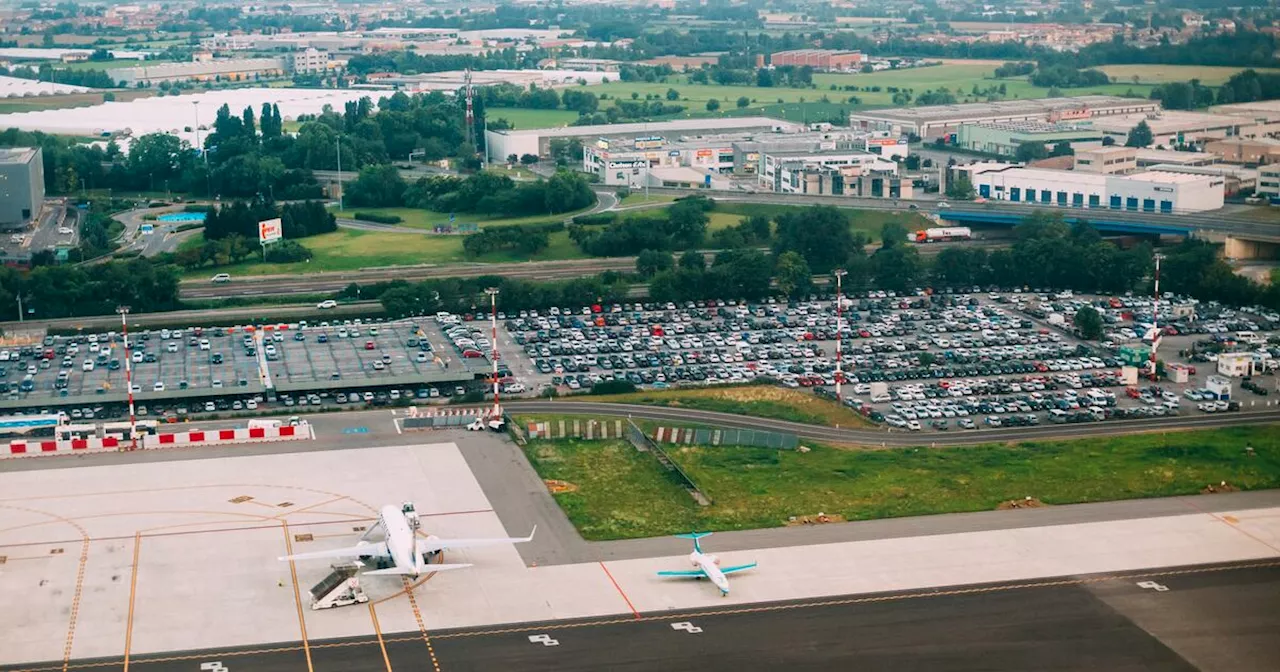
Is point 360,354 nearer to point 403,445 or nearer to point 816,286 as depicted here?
point 403,445

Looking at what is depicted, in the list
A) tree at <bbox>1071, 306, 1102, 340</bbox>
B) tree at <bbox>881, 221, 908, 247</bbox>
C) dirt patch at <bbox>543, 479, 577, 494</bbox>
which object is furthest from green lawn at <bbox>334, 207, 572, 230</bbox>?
dirt patch at <bbox>543, 479, 577, 494</bbox>

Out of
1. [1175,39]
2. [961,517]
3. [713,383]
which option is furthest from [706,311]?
[1175,39]

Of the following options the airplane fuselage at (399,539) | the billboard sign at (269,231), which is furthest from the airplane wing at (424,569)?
the billboard sign at (269,231)

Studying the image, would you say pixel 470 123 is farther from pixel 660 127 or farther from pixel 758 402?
pixel 758 402

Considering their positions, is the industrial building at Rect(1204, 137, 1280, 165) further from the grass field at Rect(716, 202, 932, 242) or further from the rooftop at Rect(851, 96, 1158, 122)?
the grass field at Rect(716, 202, 932, 242)

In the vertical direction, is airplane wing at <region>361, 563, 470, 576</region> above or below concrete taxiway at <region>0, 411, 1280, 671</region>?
above

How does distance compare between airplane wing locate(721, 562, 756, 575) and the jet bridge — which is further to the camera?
airplane wing locate(721, 562, 756, 575)

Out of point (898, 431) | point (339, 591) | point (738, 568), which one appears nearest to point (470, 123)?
point (898, 431)

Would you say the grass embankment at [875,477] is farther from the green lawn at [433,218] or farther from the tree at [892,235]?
the green lawn at [433,218]
